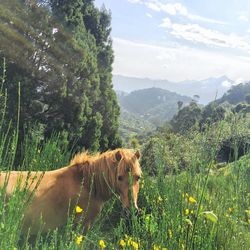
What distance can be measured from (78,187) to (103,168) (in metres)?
0.27

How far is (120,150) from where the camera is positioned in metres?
3.21

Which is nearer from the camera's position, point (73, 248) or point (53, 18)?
point (73, 248)

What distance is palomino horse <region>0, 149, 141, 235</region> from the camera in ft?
9.86

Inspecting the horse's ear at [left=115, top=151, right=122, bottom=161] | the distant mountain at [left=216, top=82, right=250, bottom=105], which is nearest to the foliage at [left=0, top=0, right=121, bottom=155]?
the horse's ear at [left=115, top=151, right=122, bottom=161]

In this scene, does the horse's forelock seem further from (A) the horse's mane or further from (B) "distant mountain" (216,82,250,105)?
(B) "distant mountain" (216,82,250,105)

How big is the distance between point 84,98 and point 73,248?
1514 cm

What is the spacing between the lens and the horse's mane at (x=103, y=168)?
10.4 ft

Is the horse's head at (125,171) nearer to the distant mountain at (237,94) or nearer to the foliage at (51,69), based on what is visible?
the foliage at (51,69)

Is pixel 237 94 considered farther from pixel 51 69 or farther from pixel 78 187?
pixel 78 187

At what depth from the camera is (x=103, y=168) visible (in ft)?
10.7

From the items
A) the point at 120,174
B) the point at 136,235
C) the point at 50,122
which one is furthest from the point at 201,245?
the point at 50,122

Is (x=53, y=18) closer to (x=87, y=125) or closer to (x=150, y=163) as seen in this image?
(x=87, y=125)

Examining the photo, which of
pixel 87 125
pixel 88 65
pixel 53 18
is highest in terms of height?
pixel 53 18

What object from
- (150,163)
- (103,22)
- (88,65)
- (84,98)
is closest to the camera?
(150,163)
